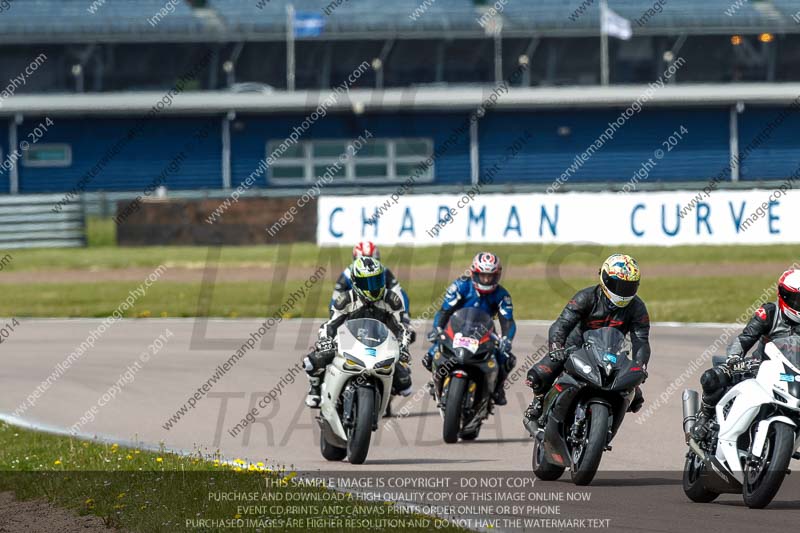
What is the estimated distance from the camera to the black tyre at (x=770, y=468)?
8234 mm

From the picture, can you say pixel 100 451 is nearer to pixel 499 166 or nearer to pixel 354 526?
pixel 354 526

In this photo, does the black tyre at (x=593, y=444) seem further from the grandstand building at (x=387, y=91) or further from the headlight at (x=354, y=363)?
the grandstand building at (x=387, y=91)

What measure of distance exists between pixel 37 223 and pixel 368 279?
82.3ft

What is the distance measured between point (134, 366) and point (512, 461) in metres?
7.71

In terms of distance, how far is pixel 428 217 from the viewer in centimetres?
3098

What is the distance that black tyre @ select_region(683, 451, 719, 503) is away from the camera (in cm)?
911

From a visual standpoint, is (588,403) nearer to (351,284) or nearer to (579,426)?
(579,426)

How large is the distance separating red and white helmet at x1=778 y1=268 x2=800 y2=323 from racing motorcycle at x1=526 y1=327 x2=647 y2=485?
45.2 inches

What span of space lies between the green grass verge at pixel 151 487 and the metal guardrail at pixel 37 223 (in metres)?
23.5

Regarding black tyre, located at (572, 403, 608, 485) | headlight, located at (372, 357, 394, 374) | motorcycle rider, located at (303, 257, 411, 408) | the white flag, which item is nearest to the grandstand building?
the white flag

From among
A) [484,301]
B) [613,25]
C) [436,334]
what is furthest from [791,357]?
[613,25]

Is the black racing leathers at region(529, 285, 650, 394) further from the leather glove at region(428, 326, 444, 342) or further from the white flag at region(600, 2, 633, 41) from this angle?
the white flag at region(600, 2, 633, 41)

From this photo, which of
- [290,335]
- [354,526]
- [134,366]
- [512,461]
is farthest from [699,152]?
[354,526]

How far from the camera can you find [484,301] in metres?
13.1
